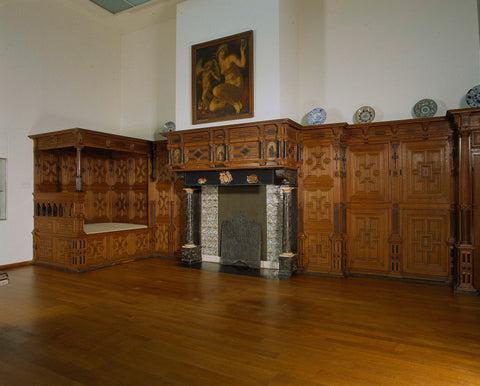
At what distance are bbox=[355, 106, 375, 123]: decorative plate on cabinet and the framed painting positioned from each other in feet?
6.28

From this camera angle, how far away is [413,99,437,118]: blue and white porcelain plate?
5.56 meters

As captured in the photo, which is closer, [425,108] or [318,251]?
[425,108]

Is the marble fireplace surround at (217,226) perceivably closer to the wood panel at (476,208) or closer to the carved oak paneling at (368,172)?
the carved oak paneling at (368,172)

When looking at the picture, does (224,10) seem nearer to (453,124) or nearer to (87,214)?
(453,124)

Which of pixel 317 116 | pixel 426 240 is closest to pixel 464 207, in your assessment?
pixel 426 240

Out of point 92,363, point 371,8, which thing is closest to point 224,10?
point 371,8

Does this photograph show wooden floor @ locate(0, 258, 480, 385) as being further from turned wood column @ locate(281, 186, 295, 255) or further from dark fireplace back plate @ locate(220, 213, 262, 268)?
dark fireplace back plate @ locate(220, 213, 262, 268)

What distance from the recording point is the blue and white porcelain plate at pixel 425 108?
219 inches

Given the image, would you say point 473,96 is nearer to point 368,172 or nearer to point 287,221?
point 368,172

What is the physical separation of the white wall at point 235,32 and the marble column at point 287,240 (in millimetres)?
1374

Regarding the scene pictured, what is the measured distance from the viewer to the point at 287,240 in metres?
5.92

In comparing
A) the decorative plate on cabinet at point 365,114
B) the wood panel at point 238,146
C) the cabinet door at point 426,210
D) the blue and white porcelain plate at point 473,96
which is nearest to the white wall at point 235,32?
the wood panel at point 238,146

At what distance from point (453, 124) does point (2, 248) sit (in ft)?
26.1

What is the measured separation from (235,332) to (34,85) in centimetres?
640
